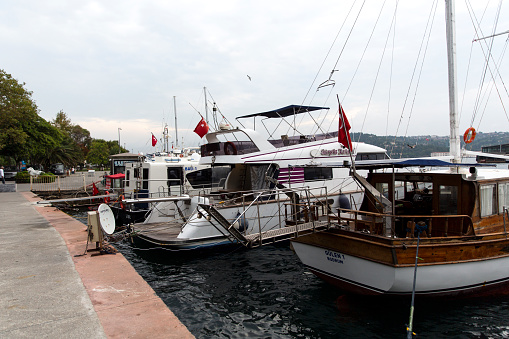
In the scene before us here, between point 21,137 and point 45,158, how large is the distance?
85.5ft

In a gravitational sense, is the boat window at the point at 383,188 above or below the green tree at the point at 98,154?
below

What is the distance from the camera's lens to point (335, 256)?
7664mm

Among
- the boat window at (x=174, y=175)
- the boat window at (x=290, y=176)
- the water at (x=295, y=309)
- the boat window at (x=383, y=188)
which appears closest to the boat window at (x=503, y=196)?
the water at (x=295, y=309)

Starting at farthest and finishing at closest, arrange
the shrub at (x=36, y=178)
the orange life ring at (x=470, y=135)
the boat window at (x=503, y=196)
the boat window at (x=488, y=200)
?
1. the shrub at (x=36, y=178)
2. the orange life ring at (x=470, y=135)
3. the boat window at (x=503, y=196)
4. the boat window at (x=488, y=200)

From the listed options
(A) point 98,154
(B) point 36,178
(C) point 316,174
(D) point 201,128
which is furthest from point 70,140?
(C) point 316,174

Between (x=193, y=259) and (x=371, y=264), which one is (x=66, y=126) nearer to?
(x=193, y=259)

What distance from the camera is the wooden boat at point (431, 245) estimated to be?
6.77 m

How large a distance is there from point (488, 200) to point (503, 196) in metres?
0.73

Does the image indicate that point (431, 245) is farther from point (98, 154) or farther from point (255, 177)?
point (98, 154)

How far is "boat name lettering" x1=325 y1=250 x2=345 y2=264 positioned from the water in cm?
94

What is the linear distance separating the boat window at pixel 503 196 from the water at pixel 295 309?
2158 mm

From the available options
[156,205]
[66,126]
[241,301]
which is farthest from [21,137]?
[66,126]

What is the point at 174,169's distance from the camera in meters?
17.1

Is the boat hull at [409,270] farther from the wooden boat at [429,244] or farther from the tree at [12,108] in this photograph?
the tree at [12,108]
